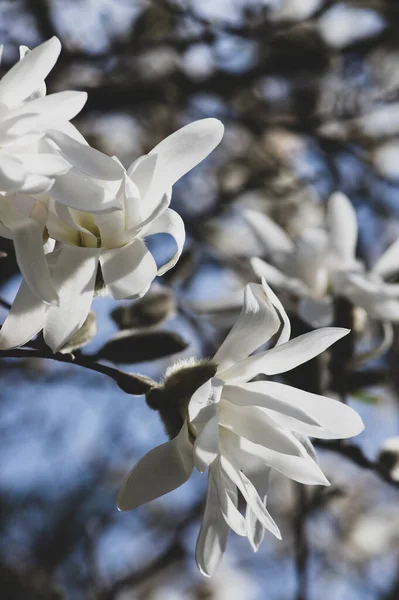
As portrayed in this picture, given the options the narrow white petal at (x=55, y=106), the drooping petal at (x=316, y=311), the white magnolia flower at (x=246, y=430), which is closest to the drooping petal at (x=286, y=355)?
the white magnolia flower at (x=246, y=430)

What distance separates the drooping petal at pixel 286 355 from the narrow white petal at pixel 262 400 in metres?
0.01


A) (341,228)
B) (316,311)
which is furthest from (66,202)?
(341,228)

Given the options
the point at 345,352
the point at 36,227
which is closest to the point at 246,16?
the point at 345,352

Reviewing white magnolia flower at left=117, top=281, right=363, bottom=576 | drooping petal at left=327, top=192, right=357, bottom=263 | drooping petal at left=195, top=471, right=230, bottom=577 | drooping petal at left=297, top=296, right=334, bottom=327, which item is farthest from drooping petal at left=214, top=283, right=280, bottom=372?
drooping petal at left=327, top=192, right=357, bottom=263

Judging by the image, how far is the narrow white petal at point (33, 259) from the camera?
0.44m

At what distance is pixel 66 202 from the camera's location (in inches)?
16.6

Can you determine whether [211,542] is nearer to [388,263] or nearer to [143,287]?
[143,287]

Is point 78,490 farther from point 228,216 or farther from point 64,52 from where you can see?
point 64,52

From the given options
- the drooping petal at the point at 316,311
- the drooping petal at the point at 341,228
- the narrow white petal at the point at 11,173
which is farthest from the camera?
the drooping petal at the point at 341,228

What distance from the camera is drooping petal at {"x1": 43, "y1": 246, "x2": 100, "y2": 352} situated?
1.49ft

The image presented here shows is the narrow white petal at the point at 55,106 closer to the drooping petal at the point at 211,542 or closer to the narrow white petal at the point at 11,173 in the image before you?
the narrow white petal at the point at 11,173

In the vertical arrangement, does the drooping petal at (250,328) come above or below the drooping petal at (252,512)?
above

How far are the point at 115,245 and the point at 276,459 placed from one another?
7.4 inches

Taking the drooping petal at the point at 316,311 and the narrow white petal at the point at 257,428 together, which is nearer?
the narrow white petal at the point at 257,428
